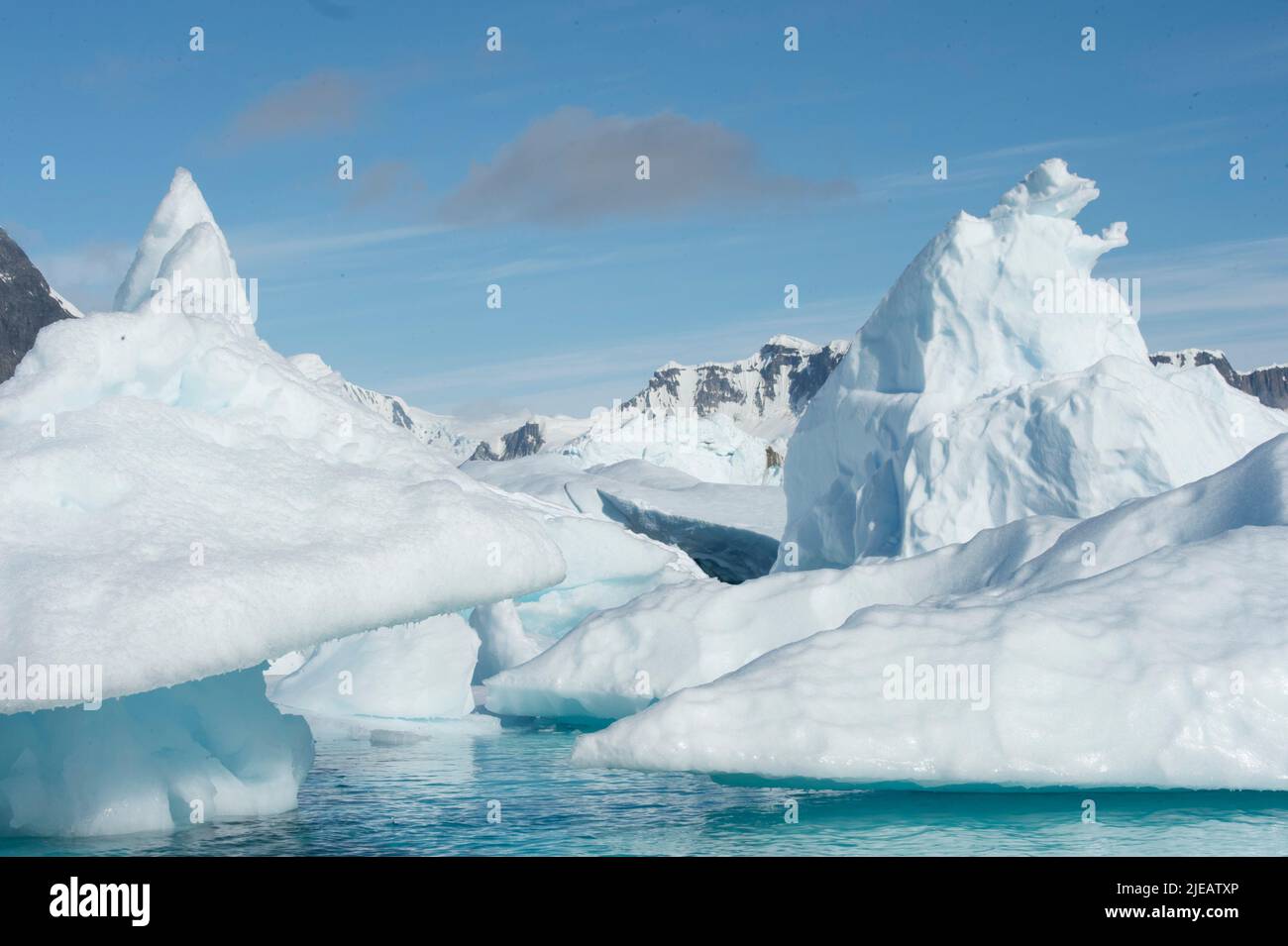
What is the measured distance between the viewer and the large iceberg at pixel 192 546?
276 inches

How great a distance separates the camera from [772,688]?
815cm

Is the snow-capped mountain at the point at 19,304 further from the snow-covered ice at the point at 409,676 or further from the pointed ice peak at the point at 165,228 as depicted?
the snow-covered ice at the point at 409,676

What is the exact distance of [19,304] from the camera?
279 feet

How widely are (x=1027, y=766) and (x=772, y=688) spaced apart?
5.10 ft

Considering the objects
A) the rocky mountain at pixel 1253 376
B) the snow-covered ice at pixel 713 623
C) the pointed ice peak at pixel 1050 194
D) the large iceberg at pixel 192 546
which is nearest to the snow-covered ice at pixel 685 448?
the pointed ice peak at pixel 1050 194

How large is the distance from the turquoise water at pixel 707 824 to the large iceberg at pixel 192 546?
564 millimetres

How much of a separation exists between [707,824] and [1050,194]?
14413 mm

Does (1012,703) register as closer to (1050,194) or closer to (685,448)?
(1050,194)

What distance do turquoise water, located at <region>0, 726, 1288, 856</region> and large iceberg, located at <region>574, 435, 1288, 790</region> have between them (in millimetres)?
332

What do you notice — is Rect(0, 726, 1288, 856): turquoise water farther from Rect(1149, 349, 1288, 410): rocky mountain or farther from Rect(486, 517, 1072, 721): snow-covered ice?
Rect(1149, 349, 1288, 410): rocky mountain

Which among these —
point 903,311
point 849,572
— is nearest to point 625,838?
point 849,572

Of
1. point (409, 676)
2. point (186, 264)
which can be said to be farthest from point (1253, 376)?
point (186, 264)
